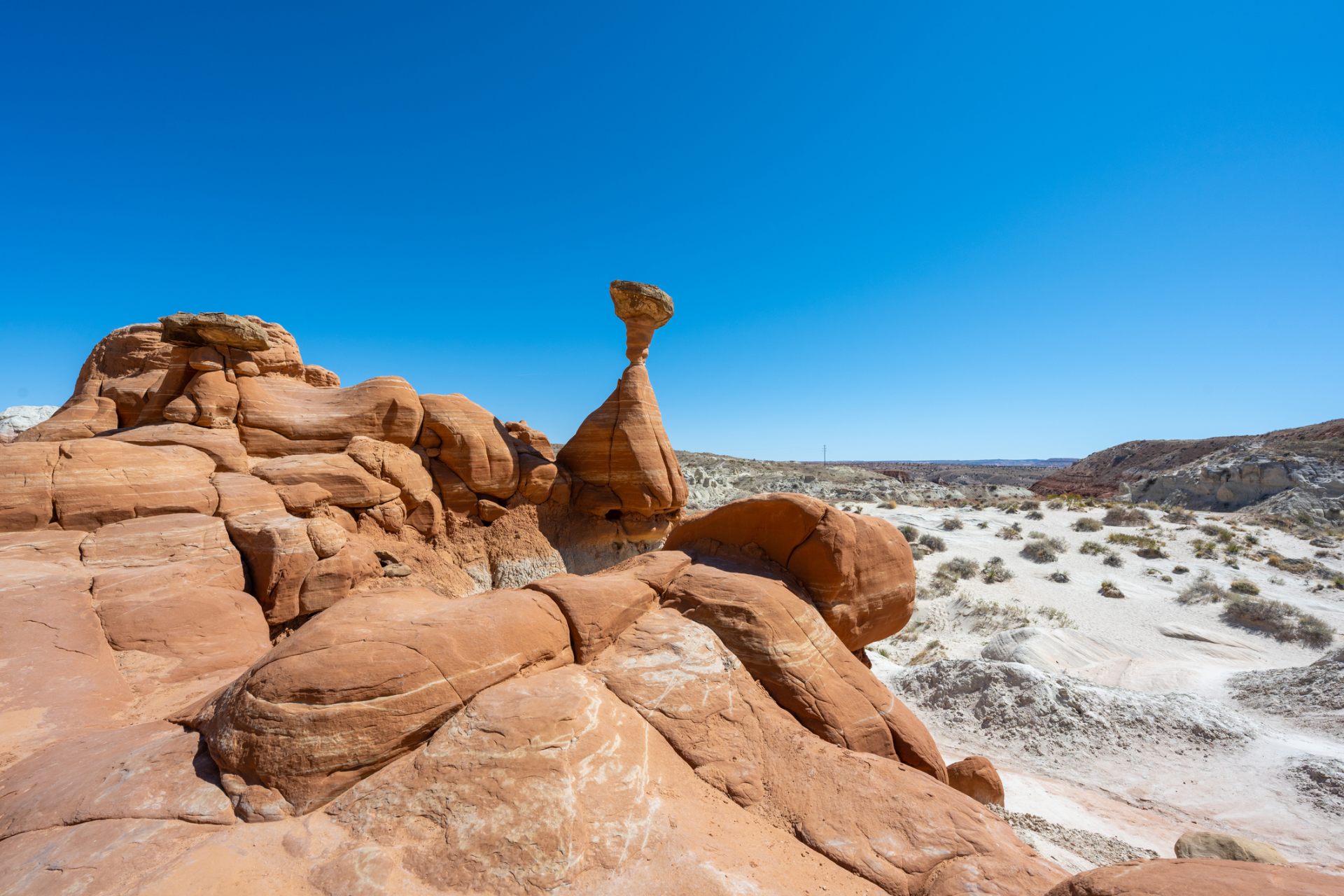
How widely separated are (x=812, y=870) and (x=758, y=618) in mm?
2272

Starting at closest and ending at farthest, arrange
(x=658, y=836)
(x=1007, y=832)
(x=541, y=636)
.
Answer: (x=658, y=836)
(x=1007, y=832)
(x=541, y=636)

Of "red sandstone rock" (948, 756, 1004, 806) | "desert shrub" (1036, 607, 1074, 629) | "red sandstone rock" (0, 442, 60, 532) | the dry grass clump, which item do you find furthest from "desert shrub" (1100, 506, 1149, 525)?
"red sandstone rock" (0, 442, 60, 532)

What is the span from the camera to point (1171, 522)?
2558 cm

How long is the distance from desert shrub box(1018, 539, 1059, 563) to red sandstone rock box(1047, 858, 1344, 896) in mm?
20406

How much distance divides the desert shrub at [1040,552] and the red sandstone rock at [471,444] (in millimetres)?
19408

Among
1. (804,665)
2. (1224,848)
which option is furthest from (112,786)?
(1224,848)

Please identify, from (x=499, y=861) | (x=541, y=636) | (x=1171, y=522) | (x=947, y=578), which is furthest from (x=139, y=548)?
(x=1171, y=522)

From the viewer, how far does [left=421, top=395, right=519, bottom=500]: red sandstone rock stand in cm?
1199

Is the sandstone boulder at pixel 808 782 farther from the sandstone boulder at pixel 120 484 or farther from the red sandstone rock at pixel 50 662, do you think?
the sandstone boulder at pixel 120 484

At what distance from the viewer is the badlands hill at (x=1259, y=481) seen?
2823 cm

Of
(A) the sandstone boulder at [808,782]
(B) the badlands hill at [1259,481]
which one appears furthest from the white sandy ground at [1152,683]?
(B) the badlands hill at [1259,481]

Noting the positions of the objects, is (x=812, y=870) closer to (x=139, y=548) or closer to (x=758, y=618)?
(x=758, y=618)

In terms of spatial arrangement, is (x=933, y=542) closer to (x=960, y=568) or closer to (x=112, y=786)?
(x=960, y=568)

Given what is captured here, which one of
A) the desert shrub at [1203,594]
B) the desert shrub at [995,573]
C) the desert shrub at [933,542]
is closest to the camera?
the desert shrub at [1203,594]
